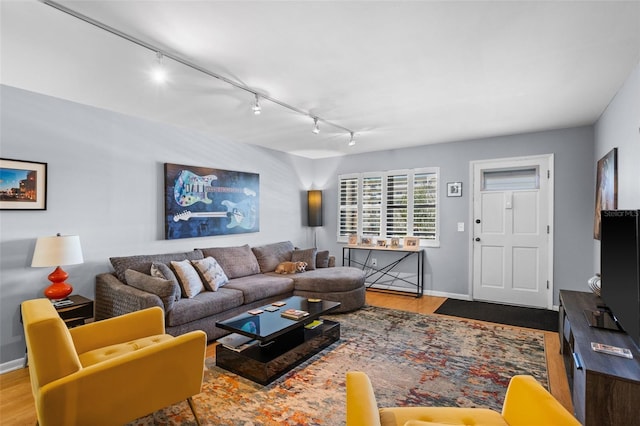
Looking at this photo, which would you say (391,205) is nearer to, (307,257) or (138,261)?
(307,257)

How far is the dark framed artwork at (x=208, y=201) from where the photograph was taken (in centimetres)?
411

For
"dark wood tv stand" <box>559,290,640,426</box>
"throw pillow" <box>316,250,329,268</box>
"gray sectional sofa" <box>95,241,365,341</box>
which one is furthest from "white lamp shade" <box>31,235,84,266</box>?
"dark wood tv stand" <box>559,290,640,426</box>

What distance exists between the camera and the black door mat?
155 inches

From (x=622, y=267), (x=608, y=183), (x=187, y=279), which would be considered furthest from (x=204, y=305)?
(x=608, y=183)

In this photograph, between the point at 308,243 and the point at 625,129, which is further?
the point at 308,243

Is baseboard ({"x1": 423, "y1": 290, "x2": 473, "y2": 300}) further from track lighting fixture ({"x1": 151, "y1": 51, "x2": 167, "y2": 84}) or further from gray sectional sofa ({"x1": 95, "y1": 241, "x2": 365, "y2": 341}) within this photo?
track lighting fixture ({"x1": 151, "y1": 51, "x2": 167, "y2": 84})

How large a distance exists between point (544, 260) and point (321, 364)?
3497mm

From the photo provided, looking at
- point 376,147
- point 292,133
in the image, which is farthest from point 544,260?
point 292,133

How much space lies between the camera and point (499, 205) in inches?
188

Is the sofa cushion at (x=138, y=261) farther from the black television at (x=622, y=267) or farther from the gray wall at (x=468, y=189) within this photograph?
the black television at (x=622, y=267)

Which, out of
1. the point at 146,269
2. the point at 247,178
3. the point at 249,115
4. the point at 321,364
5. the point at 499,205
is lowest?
the point at 321,364

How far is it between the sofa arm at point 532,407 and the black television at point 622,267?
65 cm

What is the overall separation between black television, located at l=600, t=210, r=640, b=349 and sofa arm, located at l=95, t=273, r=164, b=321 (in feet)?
10.8

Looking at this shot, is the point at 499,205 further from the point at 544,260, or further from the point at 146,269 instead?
the point at 146,269
